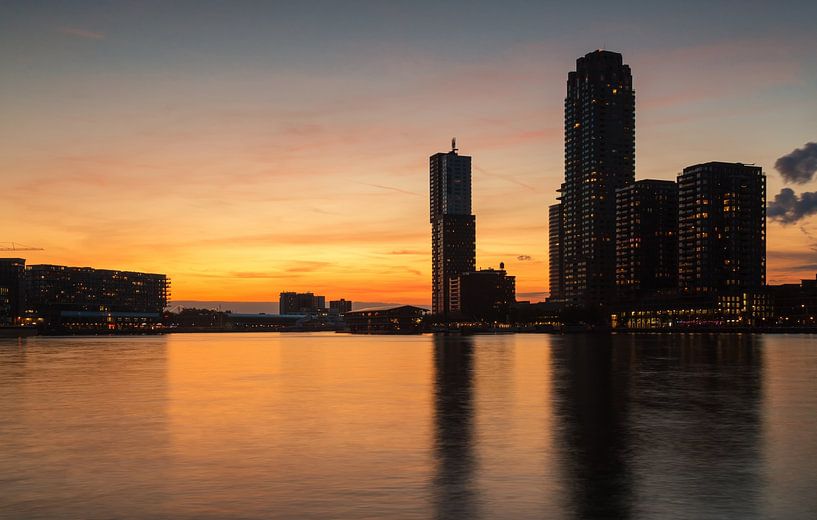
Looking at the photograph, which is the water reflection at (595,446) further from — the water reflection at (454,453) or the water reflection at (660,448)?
the water reflection at (454,453)

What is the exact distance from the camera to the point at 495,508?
20.0 meters

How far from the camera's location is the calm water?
20.5m

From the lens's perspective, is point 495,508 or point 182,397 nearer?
point 495,508

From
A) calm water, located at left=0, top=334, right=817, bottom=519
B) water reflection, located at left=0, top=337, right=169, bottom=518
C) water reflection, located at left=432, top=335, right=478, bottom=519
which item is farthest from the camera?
water reflection, located at left=0, top=337, right=169, bottom=518

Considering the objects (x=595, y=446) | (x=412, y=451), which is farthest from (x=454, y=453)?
(x=595, y=446)

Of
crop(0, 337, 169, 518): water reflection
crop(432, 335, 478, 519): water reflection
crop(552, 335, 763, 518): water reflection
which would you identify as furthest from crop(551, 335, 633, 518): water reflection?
crop(0, 337, 169, 518): water reflection

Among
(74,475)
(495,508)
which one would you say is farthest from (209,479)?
(495,508)

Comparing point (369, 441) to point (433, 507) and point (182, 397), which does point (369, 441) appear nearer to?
point (433, 507)

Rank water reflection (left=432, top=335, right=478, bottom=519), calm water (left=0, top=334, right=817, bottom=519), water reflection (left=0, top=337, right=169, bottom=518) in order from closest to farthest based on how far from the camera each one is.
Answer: water reflection (left=432, top=335, right=478, bottom=519), calm water (left=0, top=334, right=817, bottom=519), water reflection (left=0, top=337, right=169, bottom=518)

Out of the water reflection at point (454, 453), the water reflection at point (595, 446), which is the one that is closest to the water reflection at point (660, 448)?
the water reflection at point (595, 446)

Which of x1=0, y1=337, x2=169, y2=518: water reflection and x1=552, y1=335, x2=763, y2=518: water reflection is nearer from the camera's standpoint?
x1=552, y1=335, x2=763, y2=518: water reflection

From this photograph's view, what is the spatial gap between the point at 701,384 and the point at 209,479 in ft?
147

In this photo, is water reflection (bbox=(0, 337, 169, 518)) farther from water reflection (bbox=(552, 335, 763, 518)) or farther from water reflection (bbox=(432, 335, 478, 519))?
A: water reflection (bbox=(552, 335, 763, 518))

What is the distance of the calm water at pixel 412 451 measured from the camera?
2055cm
